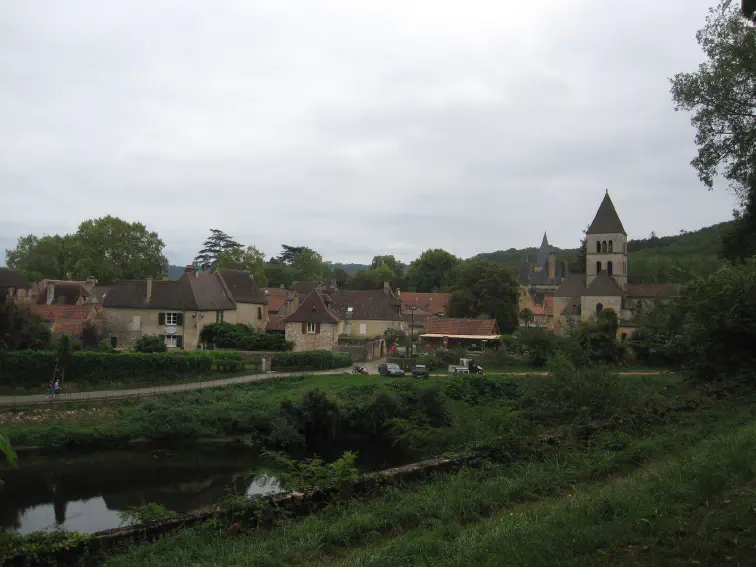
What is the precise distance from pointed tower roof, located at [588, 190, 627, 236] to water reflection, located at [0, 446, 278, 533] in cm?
4614

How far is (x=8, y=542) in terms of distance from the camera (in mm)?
6695

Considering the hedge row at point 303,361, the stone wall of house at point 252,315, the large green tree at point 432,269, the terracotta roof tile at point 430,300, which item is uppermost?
the large green tree at point 432,269

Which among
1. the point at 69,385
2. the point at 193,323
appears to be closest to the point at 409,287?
the point at 193,323

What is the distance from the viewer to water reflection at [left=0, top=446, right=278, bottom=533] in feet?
53.3

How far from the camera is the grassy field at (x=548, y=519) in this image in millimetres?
4906

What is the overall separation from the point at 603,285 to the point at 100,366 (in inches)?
1648

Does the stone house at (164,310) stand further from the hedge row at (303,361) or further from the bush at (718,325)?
the bush at (718,325)

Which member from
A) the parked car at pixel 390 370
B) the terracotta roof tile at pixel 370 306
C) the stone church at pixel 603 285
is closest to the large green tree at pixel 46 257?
the terracotta roof tile at pixel 370 306

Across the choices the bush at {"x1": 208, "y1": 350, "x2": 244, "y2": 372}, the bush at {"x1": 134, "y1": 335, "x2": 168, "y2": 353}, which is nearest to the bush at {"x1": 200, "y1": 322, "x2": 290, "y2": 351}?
the bush at {"x1": 208, "y1": 350, "x2": 244, "y2": 372}

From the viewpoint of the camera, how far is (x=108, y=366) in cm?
3080

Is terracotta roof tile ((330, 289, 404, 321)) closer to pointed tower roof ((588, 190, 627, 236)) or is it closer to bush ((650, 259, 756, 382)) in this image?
pointed tower roof ((588, 190, 627, 236))

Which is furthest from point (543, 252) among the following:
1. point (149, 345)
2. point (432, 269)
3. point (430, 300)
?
point (149, 345)

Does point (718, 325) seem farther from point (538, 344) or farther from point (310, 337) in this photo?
point (310, 337)

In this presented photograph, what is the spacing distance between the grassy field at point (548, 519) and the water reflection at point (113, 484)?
781cm
